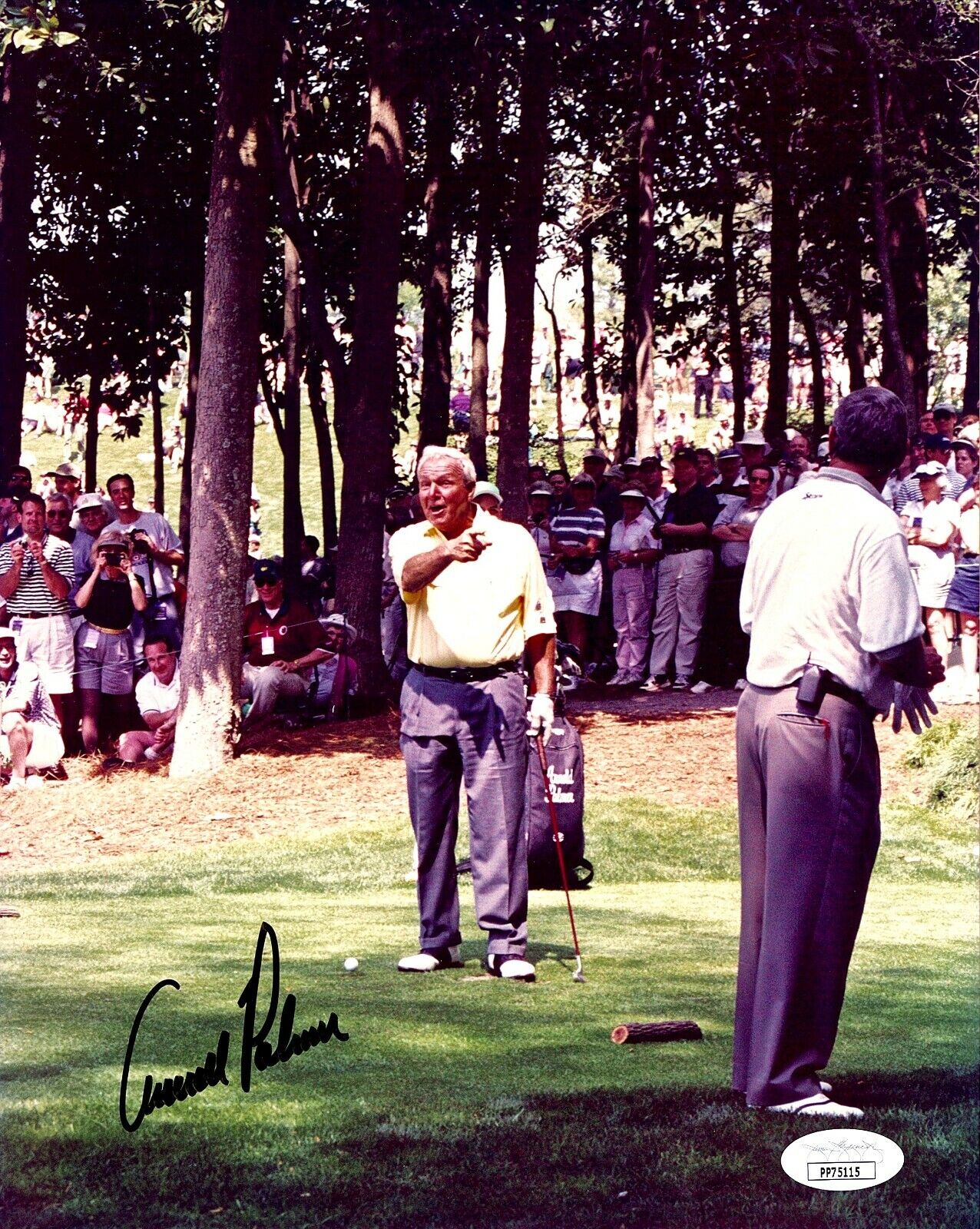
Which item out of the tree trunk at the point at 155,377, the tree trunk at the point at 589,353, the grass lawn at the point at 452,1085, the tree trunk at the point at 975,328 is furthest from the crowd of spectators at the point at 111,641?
the tree trunk at the point at 155,377

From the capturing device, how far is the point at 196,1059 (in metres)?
5.66

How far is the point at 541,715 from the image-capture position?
A: 715 cm

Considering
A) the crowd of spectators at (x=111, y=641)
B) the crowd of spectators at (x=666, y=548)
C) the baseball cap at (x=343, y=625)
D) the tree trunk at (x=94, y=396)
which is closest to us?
the crowd of spectators at (x=111, y=641)

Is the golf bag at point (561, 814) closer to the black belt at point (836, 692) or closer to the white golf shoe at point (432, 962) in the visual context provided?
the white golf shoe at point (432, 962)

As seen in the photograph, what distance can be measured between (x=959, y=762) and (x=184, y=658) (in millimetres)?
6028

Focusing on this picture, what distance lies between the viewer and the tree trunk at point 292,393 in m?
23.5

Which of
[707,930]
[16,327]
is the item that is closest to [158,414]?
[16,327]

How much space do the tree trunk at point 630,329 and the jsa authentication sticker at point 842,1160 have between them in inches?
490

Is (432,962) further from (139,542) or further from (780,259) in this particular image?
(780,259)

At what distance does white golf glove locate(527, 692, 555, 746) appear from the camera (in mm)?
7141

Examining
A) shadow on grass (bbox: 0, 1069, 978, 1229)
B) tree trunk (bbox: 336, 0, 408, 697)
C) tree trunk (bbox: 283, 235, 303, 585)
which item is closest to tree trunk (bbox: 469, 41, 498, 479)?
tree trunk (bbox: 336, 0, 408, 697)

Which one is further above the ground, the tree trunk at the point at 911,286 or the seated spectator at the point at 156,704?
the tree trunk at the point at 911,286

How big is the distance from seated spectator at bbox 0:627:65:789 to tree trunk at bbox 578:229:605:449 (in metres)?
9.33

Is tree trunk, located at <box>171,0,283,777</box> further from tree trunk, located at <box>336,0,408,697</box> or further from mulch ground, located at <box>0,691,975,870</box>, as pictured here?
tree trunk, located at <box>336,0,408,697</box>
